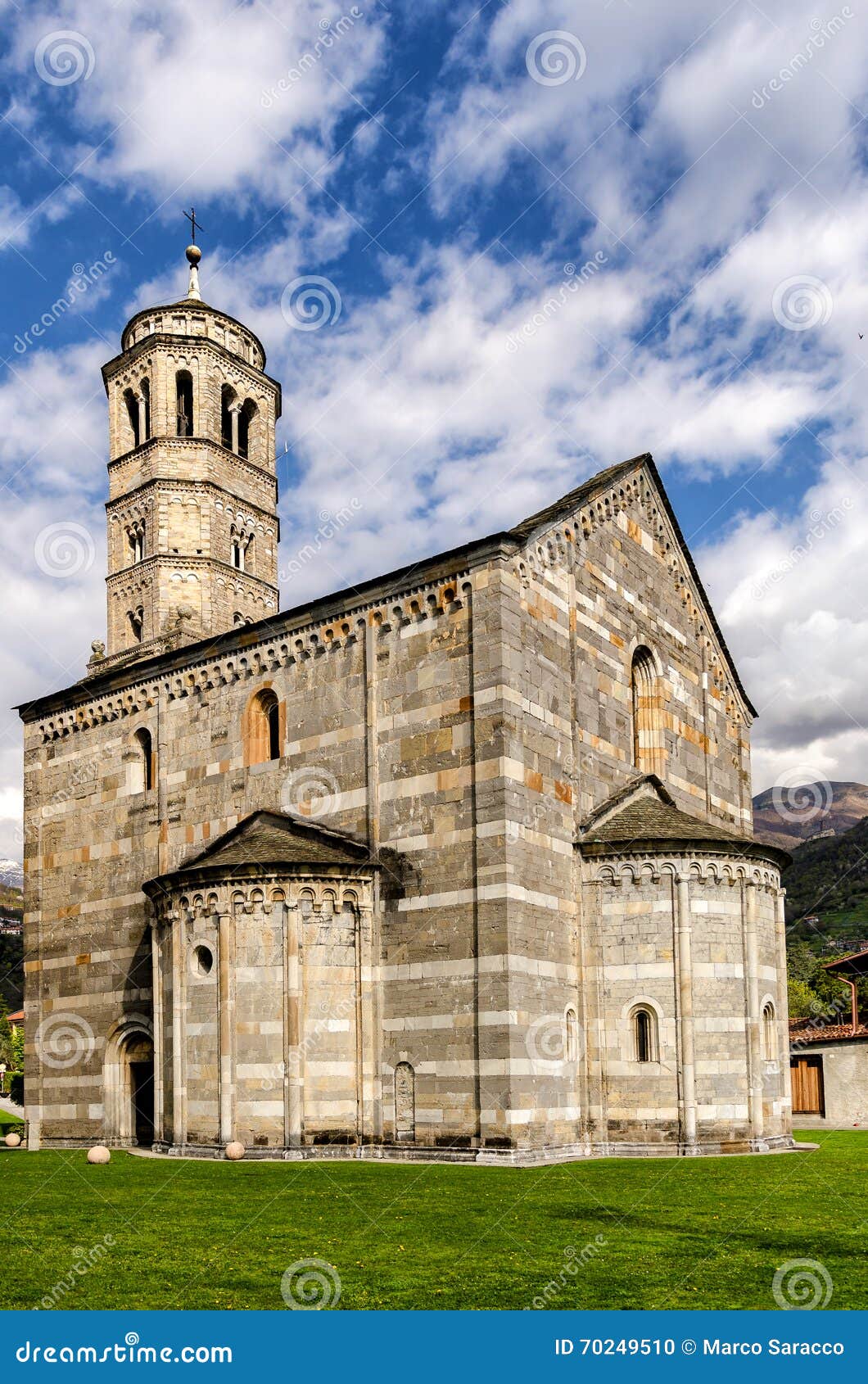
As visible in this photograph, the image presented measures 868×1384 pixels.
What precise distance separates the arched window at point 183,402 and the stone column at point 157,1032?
1950 cm

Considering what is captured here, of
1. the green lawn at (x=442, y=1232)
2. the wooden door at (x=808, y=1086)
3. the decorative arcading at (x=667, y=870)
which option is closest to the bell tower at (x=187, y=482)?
the decorative arcading at (x=667, y=870)

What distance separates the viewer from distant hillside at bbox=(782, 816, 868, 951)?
126 metres

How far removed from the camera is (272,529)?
4378 centimetres

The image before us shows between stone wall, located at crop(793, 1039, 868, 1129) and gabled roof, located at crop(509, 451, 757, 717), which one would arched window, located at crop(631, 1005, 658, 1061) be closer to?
gabled roof, located at crop(509, 451, 757, 717)

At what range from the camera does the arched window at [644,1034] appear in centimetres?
2625

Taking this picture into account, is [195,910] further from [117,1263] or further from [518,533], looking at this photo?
[117,1263]

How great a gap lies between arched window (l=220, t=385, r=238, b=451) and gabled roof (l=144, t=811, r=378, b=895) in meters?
17.7

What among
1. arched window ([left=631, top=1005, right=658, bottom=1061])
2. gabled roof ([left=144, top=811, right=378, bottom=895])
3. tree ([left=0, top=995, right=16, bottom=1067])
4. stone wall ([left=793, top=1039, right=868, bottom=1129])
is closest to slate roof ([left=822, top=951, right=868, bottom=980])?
stone wall ([left=793, top=1039, right=868, bottom=1129])

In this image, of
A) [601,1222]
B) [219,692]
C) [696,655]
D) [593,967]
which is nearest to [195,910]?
[219,692]

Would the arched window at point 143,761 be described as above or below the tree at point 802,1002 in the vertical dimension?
above

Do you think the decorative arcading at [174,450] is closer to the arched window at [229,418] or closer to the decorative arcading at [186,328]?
the arched window at [229,418]

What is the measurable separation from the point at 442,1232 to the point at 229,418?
109 feet

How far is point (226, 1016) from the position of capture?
26.2 meters

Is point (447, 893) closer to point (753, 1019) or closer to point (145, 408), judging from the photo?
point (753, 1019)
